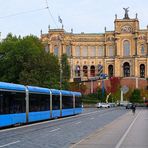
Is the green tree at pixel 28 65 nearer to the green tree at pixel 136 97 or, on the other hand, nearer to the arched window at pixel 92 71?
the green tree at pixel 136 97

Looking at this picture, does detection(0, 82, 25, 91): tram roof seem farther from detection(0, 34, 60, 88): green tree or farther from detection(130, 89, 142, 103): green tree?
detection(130, 89, 142, 103): green tree

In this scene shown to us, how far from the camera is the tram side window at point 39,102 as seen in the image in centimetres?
3661

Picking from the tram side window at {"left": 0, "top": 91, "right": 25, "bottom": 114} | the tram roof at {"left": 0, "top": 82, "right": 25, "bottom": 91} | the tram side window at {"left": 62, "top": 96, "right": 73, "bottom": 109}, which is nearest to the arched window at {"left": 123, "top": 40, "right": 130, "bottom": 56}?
the tram side window at {"left": 62, "top": 96, "right": 73, "bottom": 109}

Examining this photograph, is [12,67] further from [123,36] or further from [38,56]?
[123,36]

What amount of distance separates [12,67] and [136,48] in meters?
111

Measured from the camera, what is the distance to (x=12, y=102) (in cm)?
3159

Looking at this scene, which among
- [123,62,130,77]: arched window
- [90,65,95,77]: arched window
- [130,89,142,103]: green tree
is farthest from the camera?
[123,62,130,77]: arched window

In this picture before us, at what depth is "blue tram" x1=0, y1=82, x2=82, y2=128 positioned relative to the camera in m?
30.2

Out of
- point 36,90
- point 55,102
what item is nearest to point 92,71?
point 55,102

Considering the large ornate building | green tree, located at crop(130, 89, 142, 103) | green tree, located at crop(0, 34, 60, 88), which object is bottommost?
green tree, located at crop(130, 89, 142, 103)

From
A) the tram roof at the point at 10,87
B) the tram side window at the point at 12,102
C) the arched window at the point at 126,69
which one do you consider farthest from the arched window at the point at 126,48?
the tram side window at the point at 12,102

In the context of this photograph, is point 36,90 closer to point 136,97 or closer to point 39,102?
point 39,102

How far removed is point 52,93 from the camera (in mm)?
44375

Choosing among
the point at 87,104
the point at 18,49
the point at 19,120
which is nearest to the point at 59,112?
the point at 19,120
